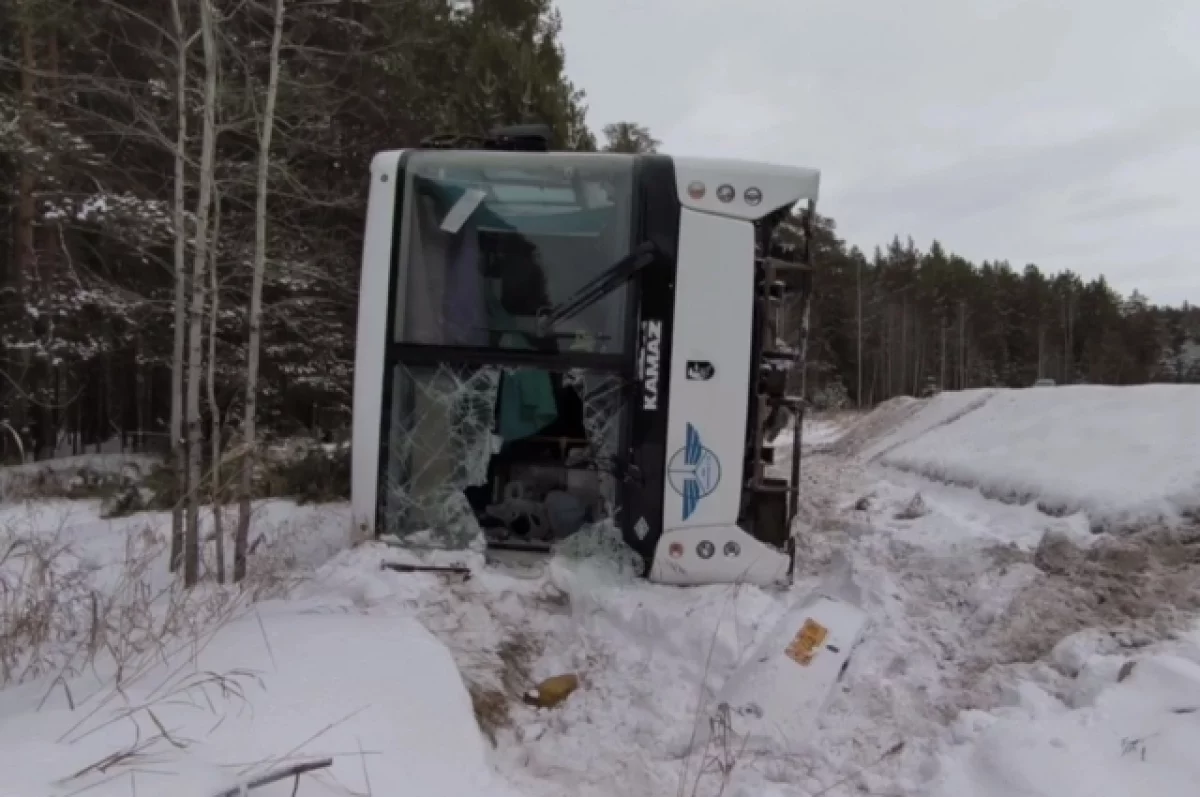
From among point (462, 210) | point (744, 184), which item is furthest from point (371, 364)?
point (744, 184)

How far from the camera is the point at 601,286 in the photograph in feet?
14.7

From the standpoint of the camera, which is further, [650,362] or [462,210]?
[462,210]

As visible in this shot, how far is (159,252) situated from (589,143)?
722 centimetres

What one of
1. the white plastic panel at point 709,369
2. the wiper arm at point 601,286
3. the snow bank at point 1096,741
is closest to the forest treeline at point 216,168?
the wiper arm at point 601,286

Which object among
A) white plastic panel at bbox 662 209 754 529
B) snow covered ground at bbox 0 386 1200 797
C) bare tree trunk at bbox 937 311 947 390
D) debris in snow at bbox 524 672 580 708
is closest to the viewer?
snow covered ground at bbox 0 386 1200 797

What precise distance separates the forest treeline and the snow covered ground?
308cm

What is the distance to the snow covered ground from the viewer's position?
6.97 feet

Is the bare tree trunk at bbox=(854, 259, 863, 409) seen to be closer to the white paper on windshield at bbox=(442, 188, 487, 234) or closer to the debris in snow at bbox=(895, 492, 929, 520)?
the debris in snow at bbox=(895, 492, 929, 520)

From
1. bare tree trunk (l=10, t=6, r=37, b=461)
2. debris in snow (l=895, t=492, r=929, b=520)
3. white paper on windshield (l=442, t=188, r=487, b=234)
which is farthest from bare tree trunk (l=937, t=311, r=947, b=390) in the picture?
white paper on windshield (l=442, t=188, r=487, b=234)

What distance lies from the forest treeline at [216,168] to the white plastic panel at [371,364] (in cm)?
201

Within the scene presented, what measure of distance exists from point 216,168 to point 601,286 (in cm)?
566

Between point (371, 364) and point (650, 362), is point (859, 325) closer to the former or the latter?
point (650, 362)

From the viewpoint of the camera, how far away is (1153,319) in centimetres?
5647

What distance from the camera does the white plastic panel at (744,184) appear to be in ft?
14.2
